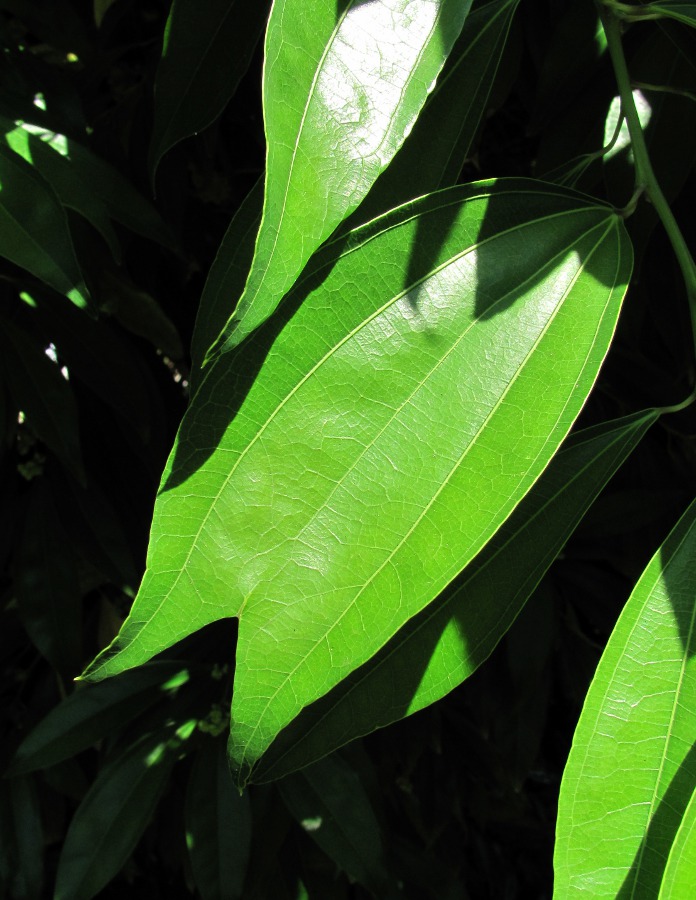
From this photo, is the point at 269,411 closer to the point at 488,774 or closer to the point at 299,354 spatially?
the point at 299,354

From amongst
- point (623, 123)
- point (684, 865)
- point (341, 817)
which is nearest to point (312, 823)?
point (341, 817)

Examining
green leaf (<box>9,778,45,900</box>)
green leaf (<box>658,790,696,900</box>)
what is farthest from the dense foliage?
green leaf (<box>9,778,45,900</box>)

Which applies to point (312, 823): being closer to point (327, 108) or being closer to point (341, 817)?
point (341, 817)

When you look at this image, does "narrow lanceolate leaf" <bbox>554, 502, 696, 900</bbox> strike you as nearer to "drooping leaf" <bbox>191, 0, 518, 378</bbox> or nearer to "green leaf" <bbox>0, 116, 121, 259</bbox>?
"drooping leaf" <bbox>191, 0, 518, 378</bbox>

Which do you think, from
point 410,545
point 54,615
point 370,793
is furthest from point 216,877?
point 410,545

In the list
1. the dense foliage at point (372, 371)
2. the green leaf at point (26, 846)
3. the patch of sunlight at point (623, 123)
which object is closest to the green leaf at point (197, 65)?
the dense foliage at point (372, 371)

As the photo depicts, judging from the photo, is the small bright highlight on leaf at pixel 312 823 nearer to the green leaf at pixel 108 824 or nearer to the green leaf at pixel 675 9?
the green leaf at pixel 108 824
